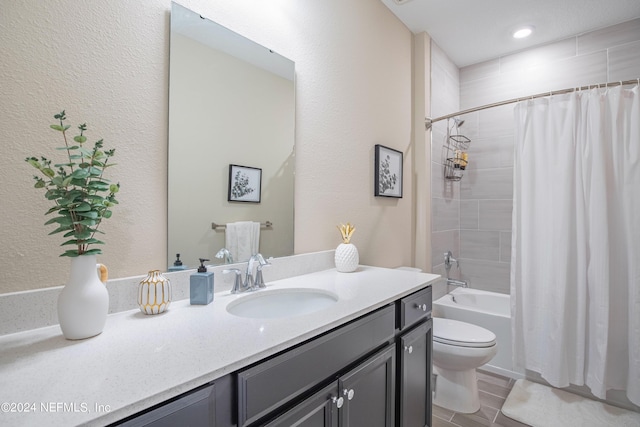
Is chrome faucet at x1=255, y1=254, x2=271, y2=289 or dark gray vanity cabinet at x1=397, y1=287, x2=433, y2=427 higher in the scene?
chrome faucet at x1=255, y1=254, x2=271, y2=289

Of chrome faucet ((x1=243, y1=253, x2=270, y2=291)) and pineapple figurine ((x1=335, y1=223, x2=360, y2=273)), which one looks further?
pineapple figurine ((x1=335, y1=223, x2=360, y2=273))

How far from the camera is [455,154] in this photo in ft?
9.67

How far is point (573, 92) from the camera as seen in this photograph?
6.48 feet

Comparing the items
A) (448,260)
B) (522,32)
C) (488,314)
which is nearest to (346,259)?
(488,314)

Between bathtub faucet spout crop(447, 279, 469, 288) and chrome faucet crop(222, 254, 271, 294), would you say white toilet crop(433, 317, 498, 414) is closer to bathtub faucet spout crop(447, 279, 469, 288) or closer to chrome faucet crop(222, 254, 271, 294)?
bathtub faucet spout crop(447, 279, 469, 288)

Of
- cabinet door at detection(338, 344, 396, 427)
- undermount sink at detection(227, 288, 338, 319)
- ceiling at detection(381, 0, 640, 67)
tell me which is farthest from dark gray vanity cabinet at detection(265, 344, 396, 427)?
ceiling at detection(381, 0, 640, 67)

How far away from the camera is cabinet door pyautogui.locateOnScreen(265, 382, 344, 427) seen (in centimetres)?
78

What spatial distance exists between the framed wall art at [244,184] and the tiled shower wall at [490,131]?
1.79 metres

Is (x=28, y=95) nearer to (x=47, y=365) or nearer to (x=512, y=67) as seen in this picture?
(x=47, y=365)

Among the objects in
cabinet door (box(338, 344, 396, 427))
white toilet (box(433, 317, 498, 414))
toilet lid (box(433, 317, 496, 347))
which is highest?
cabinet door (box(338, 344, 396, 427))

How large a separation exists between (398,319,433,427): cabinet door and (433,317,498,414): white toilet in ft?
1.33

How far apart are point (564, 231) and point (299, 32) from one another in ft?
6.55

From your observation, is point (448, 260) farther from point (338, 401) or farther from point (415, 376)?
point (338, 401)

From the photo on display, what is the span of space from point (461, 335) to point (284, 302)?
1.26 m
